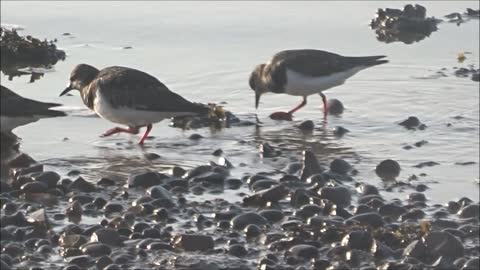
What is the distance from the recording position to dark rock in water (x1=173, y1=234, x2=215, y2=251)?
7.97 meters

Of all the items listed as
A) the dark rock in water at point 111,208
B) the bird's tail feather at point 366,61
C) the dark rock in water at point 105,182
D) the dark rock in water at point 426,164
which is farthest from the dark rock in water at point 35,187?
the bird's tail feather at point 366,61

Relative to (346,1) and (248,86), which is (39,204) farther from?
(346,1)

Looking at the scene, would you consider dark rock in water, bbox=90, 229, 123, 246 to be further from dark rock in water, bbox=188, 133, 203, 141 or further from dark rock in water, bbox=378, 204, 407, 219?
dark rock in water, bbox=188, 133, 203, 141

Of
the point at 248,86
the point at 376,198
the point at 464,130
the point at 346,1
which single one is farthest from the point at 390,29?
the point at 376,198

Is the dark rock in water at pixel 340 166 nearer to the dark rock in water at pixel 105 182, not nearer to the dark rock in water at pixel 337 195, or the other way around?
the dark rock in water at pixel 337 195

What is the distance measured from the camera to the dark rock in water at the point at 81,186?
31.0 feet

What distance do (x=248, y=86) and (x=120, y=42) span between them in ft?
8.58

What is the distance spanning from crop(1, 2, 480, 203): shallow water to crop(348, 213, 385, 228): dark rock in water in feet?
3.30

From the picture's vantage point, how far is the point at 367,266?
25.3 feet

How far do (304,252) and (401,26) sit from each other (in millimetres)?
9252

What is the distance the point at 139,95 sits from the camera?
11.2m

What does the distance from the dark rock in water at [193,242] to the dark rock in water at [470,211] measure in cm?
197

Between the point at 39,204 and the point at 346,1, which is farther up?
the point at 346,1

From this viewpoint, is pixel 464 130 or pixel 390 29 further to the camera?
pixel 390 29
